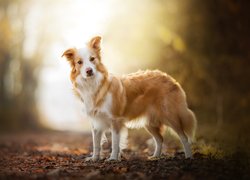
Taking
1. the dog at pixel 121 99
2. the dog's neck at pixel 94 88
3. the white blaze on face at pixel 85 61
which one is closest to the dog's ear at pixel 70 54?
the dog at pixel 121 99

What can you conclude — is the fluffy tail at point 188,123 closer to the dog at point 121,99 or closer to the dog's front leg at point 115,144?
the dog at point 121,99

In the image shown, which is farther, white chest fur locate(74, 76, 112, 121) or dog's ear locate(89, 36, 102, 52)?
dog's ear locate(89, 36, 102, 52)

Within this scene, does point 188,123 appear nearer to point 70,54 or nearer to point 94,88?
point 94,88

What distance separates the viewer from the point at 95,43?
27.9 feet

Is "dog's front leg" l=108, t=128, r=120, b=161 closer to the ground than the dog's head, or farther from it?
closer to the ground

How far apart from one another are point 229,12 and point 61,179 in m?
11.5

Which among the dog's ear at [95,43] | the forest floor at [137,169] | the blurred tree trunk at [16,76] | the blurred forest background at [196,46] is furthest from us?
the blurred tree trunk at [16,76]

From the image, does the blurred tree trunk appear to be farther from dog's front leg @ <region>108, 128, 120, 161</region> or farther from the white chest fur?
dog's front leg @ <region>108, 128, 120, 161</region>

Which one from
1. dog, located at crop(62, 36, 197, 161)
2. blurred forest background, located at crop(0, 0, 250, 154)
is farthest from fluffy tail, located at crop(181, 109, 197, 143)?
blurred forest background, located at crop(0, 0, 250, 154)

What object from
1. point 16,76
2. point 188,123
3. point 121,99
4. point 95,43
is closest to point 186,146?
point 188,123

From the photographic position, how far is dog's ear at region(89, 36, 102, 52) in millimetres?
8484

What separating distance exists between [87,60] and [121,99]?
980mm

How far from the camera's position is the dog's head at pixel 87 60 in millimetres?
8148

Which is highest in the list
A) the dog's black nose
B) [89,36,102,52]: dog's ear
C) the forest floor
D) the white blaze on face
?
[89,36,102,52]: dog's ear
